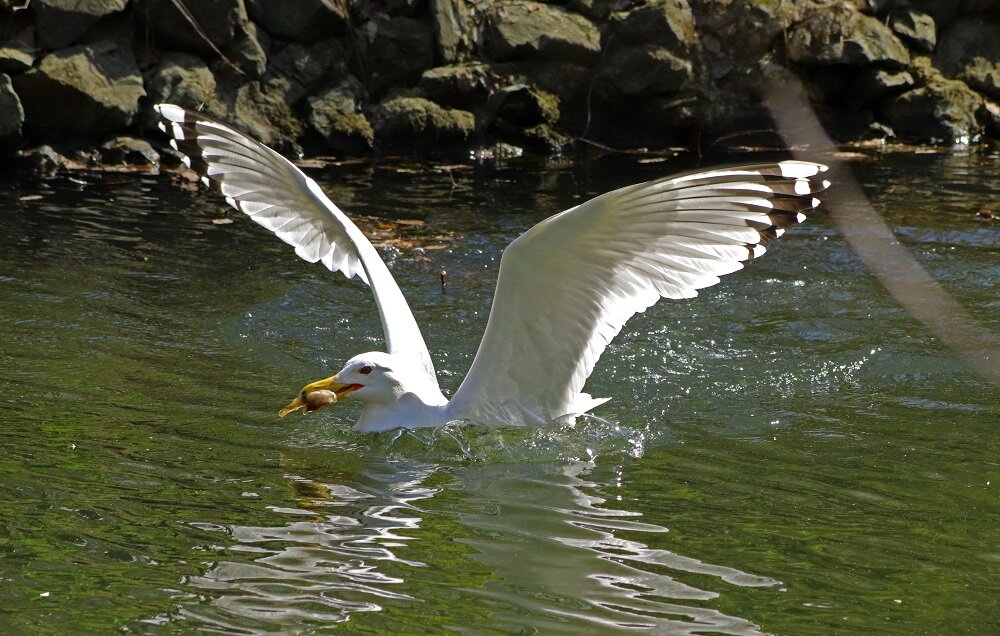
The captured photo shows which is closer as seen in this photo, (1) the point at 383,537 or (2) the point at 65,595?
(2) the point at 65,595

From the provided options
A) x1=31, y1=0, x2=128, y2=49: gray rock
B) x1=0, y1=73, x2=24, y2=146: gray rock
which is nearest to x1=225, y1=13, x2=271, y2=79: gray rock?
x1=31, y1=0, x2=128, y2=49: gray rock

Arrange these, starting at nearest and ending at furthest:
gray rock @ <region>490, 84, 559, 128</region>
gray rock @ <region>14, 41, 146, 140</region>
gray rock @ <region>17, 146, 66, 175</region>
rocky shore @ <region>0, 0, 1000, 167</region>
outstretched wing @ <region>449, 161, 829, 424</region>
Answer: outstretched wing @ <region>449, 161, 829, 424</region>, gray rock @ <region>14, 41, 146, 140</region>, gray rock @ <region>17, 146, 66, 175</region>, rocky shore @ <region>0, 0, 1000, 167</region>, gray rock @ <region>490, 84, 559, 128</region>

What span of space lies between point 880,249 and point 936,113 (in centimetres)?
557

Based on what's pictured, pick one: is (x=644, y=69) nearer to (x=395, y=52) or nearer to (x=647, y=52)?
(x=647, y=52)

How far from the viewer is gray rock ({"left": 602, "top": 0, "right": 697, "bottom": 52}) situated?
1459 centimetres

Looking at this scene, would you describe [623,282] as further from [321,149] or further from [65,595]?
[321,149]

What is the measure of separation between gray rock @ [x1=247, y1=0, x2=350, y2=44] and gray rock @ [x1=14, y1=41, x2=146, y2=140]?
5.26 ft

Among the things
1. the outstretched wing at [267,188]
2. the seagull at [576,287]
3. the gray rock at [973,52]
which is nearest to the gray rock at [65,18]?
the outstretched wing at [267,188]

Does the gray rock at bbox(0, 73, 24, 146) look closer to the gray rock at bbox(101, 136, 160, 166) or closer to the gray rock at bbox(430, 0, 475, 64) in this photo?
the gray rock at bbox(101, 136, 160, 166)

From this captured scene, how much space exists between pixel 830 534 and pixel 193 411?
3.29m

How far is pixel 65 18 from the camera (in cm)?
1285

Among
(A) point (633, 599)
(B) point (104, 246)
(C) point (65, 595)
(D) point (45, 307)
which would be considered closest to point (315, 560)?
(C) point (65, 595)

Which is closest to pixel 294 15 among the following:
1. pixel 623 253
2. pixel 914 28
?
pixel 914 28

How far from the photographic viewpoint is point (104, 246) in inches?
392
